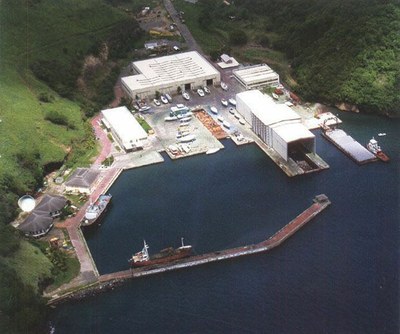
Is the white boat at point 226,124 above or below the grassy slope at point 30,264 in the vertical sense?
below

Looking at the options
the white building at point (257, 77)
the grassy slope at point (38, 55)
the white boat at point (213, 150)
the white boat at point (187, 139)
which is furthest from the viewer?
the white building at point (257, 77)

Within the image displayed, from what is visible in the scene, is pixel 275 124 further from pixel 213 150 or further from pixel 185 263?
pixel 185 263

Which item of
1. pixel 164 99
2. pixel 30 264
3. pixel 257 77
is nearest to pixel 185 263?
pixel 30 264

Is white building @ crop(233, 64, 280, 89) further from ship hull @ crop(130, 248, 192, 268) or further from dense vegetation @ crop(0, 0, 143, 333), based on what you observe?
ship hull @ crop(130, 248, 192, 268)

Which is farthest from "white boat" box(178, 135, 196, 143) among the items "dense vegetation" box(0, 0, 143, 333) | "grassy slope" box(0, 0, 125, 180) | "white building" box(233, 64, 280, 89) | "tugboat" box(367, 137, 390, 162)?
"tugboat" box(367, 137, 390, 162)

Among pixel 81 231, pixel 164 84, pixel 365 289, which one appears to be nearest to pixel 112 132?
pixel 164 84

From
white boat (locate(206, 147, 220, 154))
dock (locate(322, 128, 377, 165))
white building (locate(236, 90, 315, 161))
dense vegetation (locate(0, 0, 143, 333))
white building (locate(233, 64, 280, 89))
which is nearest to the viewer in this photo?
dense vegetation (locate(0, 0, 143, 333))

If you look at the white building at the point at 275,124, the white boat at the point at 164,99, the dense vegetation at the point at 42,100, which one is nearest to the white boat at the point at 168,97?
the white boat at the point at 164,99

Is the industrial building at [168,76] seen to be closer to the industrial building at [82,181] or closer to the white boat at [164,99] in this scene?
the white boat at [164,99]
